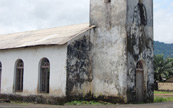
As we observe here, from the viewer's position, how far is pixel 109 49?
55.5ft

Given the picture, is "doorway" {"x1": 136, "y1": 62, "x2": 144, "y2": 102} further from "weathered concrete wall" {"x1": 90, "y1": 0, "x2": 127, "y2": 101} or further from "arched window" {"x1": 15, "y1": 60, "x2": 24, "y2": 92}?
"arched window" {"x1": 15, "y1": 60, "x2": 24, "y2": 92}

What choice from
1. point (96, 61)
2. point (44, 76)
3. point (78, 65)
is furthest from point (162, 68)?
point (44, 76)

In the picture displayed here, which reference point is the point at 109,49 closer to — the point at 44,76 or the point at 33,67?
the point at 44,76

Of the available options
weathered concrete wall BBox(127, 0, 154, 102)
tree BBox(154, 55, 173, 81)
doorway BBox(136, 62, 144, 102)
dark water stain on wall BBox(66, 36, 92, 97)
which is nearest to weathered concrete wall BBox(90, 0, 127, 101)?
weathered concrete wall BBox(127, 0, 154, 102)

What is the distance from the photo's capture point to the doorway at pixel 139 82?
17273mm

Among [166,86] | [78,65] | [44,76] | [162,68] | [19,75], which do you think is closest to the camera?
[78,65]

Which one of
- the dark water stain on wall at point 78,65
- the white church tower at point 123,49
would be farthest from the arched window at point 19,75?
the white church tower at point 123,49

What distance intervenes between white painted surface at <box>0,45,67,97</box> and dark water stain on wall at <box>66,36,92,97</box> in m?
0.31

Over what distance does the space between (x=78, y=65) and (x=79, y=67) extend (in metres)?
0.14

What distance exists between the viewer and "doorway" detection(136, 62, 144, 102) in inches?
680

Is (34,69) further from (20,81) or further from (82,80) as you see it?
(82,80)

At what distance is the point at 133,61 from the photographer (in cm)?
1672

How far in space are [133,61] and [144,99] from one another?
2613 mm

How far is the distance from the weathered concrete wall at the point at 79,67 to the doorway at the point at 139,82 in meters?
2.78
